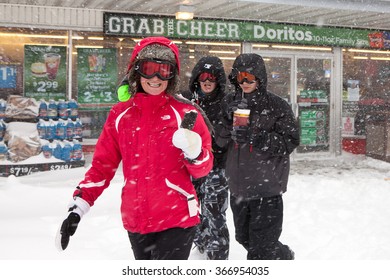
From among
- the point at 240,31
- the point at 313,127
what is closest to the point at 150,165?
the point at 240,31

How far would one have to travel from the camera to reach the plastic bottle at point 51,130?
990cm

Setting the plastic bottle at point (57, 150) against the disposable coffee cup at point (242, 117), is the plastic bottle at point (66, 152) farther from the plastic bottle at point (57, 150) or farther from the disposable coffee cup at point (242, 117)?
the disposable coffee cup at point (242, 117)

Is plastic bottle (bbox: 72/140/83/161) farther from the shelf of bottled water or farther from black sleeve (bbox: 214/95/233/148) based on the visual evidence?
black sleeve (bbox: 214/95/233/148)

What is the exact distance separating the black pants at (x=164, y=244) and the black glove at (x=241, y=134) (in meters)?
1.14

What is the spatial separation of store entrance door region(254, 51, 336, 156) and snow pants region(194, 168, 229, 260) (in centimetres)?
762

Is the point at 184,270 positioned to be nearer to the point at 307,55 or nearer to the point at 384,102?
the point at 307,55

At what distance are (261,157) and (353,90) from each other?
9803mm

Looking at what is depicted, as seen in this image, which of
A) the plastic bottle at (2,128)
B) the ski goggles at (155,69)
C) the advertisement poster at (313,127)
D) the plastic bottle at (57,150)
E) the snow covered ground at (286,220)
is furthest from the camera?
the advertisement poster at (313,127)

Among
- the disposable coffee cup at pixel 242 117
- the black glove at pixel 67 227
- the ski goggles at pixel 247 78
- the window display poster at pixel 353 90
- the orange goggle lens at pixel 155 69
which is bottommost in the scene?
the black glove at pixel 67 227

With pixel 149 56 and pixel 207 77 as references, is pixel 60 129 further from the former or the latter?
pixel 149 56

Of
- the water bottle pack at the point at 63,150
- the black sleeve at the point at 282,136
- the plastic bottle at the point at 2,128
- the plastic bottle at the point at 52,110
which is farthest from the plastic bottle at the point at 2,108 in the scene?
the black sleeve at the point at 282,136

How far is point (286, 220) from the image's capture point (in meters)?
6.70

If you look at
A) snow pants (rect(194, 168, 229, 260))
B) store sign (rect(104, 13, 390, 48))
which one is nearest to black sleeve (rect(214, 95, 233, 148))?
snow pants (rect(194, 168, 229, 260))

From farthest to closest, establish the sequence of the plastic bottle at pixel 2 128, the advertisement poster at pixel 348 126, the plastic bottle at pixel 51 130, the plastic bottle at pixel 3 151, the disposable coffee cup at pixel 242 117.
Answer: the advertisement poster at pixel 348 126
the plastic bottle at pixel 51 130
the plastic bottle at pixel 2 128
the plastic bottle at pixel 3 151
the disposable coffee cup at pixel 242 117
